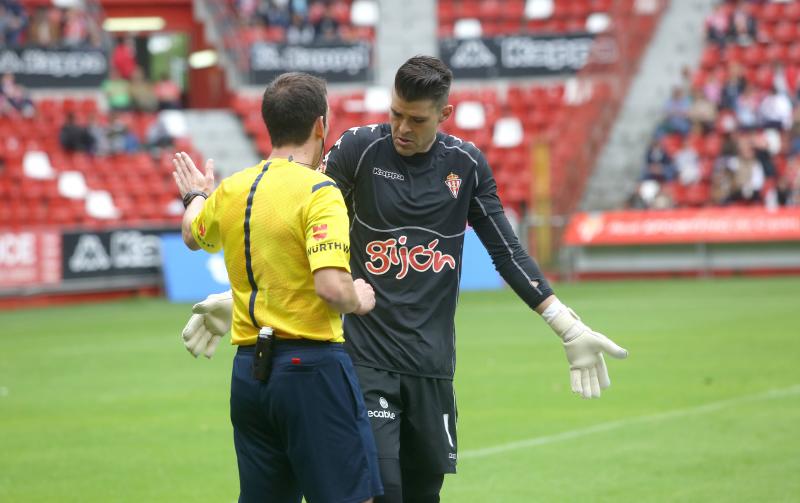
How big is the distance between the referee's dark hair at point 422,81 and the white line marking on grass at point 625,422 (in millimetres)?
4488

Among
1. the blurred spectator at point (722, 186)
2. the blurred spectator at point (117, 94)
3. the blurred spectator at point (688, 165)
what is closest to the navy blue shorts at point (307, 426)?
the blurred spectator at point (722, 186)

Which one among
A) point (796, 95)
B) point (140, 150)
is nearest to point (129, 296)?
point (140, 150)

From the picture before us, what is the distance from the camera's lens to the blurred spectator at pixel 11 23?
30594 mm

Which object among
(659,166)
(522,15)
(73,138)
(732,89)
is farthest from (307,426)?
(522,15)

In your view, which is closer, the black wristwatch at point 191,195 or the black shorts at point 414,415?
the black wristwatch at point 191,195

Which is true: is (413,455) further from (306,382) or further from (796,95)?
(796,95)

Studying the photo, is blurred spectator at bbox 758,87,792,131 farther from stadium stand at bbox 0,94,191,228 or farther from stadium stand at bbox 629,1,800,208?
stadium stand at bbox 0,94,191,228

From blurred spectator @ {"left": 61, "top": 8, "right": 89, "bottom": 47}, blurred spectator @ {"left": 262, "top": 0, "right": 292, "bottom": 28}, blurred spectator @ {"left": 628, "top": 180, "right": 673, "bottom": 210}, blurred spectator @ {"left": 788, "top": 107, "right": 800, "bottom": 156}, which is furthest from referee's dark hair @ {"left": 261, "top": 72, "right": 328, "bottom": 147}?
blurred spectator @ {"left": 262, "top": 0, "right": 292, "bottom": 28}

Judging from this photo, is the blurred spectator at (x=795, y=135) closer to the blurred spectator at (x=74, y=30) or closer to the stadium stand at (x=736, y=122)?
the stadium stand at (x=736, y=122)

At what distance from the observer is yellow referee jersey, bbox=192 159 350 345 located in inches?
183

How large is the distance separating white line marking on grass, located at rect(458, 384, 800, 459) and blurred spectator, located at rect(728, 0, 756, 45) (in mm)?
21091

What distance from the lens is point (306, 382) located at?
4.73 metres

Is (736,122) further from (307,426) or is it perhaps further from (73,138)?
(307,426)

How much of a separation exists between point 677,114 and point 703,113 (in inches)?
28.0
